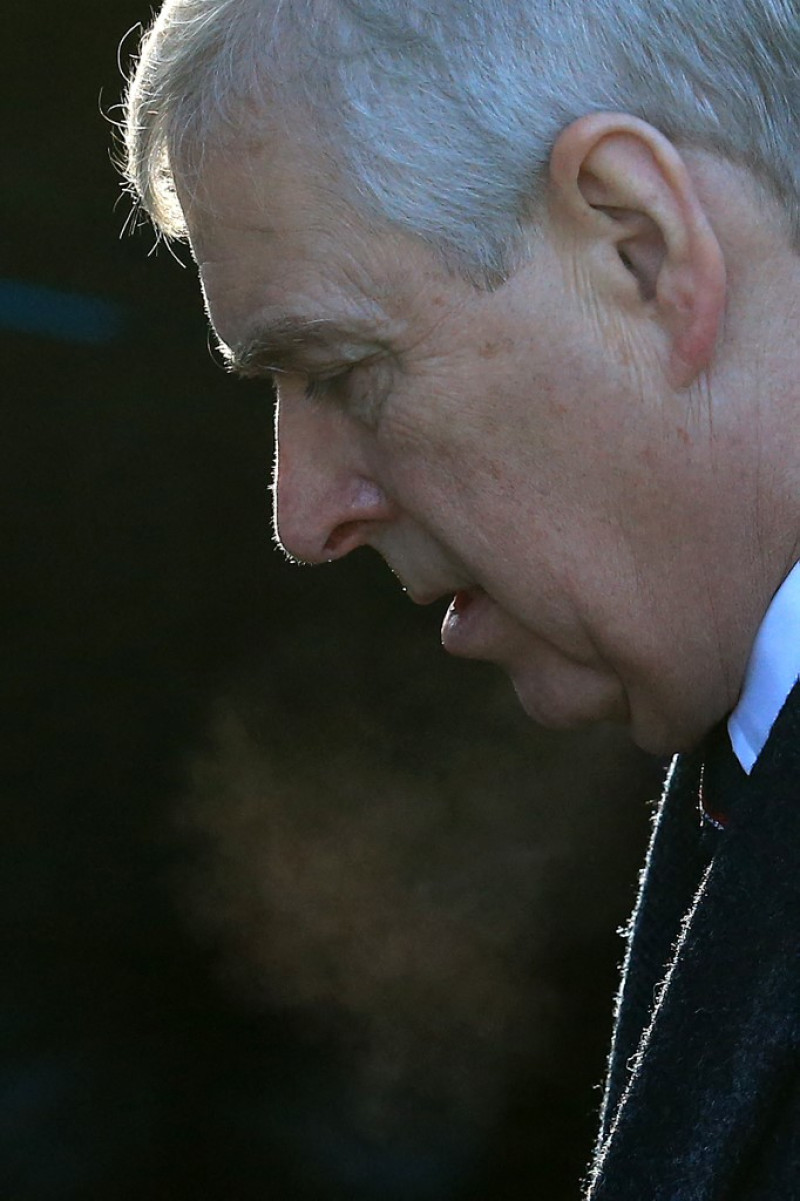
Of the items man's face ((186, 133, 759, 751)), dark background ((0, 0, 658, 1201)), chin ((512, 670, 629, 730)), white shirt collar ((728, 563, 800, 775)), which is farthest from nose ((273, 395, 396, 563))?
dark background ((0, 0, 658, 1201))

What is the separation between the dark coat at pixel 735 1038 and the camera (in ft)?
3.78

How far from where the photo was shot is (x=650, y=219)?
3.82 ft

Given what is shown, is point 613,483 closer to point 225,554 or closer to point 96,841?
point 225,554

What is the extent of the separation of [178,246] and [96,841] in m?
1.44

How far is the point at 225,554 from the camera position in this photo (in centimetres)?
338

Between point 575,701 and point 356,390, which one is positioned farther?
point 575,701

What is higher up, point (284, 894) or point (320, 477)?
point (320, 477)

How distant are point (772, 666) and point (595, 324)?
345mm

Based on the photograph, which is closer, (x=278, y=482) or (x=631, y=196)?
(x=631, y=196)

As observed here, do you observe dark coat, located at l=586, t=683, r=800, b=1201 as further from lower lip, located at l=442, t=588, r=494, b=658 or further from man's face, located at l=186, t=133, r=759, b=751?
lower lip, located at l=442, t=588, r=494, b=658

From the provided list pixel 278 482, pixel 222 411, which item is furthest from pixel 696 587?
pixel 222 411


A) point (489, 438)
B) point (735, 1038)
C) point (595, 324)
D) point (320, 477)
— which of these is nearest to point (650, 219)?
point (595, 324)

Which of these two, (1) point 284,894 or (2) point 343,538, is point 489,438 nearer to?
(2) point 343,538

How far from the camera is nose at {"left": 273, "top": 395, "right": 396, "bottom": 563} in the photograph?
56.2 inches
